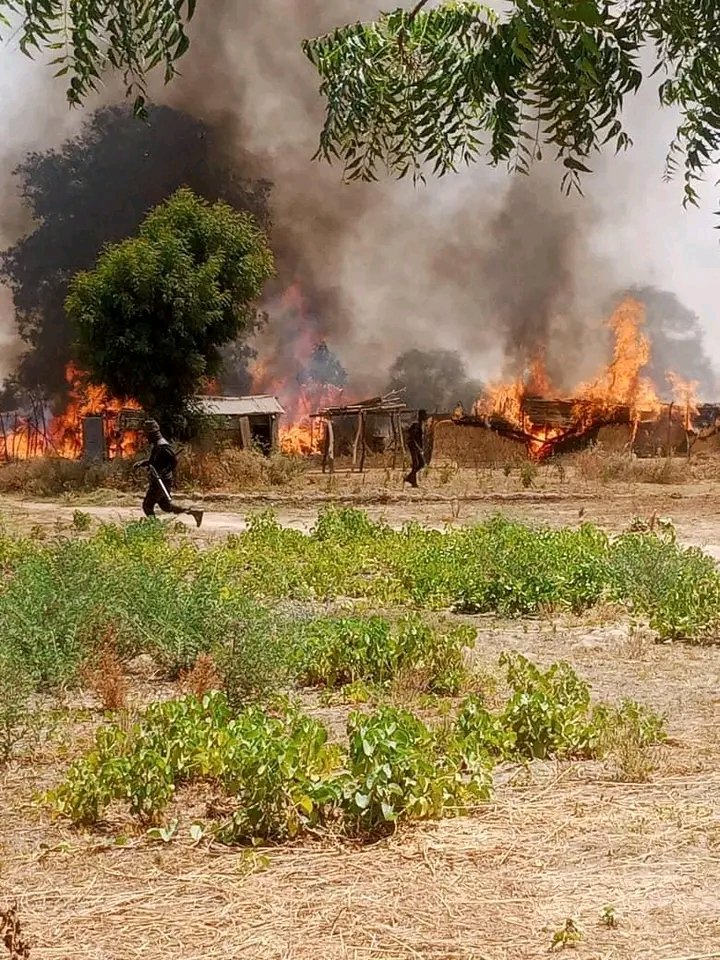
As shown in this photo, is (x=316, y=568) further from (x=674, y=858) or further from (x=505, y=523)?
(x=674, y=858)

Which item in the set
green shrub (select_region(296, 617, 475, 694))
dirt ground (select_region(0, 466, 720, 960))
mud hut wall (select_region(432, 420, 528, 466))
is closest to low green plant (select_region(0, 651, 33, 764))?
dirt ground (select_region(0, 466, 720, 960))

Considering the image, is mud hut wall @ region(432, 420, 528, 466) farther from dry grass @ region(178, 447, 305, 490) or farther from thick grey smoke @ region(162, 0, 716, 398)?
thick grey smoke @ region(162, 0, 716, 398)

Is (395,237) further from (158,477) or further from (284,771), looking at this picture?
(284,771)

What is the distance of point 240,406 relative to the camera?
37.4 metres

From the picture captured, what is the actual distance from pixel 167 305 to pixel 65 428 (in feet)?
61.2

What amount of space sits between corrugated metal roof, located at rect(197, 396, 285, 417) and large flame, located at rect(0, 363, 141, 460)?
5.26 m

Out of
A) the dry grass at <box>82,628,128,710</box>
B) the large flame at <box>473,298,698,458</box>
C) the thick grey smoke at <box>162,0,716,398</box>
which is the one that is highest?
the thick grey smoke at <box>162,0,716,398</box>

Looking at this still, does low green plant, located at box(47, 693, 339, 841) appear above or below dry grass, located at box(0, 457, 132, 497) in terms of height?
below

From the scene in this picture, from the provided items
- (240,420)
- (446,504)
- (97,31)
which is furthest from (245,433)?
(97,31)

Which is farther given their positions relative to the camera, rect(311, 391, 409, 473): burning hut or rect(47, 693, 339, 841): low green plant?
rect(311, 391, 409, 473): burning hut

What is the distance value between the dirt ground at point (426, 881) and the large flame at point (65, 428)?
119 feet

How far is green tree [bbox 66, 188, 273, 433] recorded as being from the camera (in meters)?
30.0

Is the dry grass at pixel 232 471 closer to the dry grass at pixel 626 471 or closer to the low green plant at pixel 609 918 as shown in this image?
the dry grass at pixel 626 471

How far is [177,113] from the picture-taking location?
168ft
